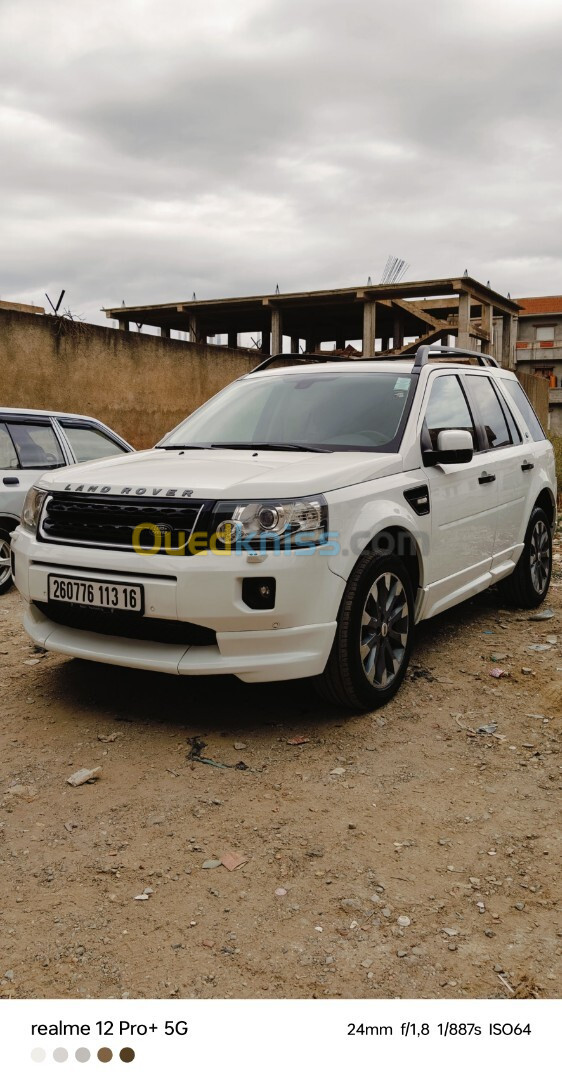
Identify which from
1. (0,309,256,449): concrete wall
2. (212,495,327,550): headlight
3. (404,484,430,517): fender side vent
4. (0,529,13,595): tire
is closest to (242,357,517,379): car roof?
(404,484,430,517): fender side vent

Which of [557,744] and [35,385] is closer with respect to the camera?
[557,744]

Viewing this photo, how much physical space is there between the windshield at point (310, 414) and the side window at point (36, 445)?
7.57 ft

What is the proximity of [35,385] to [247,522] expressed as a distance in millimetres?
7461

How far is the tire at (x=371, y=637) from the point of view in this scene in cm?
369

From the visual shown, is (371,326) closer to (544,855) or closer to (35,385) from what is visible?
(35,385)

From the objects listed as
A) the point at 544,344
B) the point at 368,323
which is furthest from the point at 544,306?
the point at 368,323

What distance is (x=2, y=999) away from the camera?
2.08 meters

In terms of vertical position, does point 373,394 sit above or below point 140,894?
above

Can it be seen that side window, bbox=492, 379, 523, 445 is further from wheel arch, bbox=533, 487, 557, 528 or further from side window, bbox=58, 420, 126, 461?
side window, bbox=58, 420, 126, 461

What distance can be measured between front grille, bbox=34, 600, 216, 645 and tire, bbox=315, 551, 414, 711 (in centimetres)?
57

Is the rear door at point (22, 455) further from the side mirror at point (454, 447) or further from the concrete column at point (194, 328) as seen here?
the concrete column at point (194, 328)

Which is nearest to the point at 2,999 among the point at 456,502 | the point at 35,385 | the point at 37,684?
the point at 37,684

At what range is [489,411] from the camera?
220 inches

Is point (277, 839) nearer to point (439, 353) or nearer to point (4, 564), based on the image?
point (439, 353)
